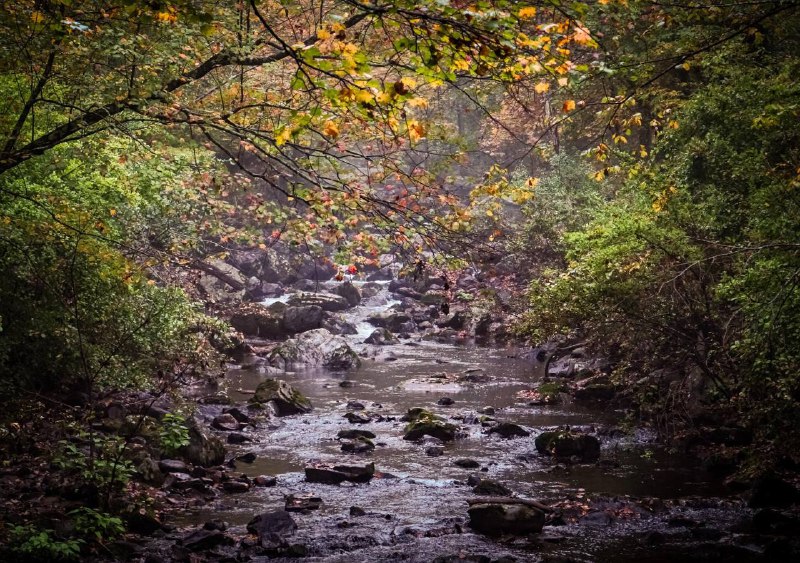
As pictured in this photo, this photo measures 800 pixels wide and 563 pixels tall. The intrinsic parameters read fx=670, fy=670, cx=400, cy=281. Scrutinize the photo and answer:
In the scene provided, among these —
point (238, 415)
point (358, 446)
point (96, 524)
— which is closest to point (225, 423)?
point (238, 415)

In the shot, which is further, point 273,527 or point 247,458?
point 247,458

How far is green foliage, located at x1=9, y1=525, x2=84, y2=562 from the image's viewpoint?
657 cm

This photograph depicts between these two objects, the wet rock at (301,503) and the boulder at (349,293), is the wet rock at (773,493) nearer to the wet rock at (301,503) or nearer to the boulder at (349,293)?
the wet rock at (301,503)

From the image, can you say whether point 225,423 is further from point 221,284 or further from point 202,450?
point 221,284

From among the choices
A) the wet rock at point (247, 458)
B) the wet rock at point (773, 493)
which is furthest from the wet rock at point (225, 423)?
the wet rock at point (773, 493)

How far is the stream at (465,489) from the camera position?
8.22 m

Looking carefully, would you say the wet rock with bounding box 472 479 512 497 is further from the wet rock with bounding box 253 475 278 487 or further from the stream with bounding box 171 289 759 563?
the wet rock with bounding box 253 475 278 487

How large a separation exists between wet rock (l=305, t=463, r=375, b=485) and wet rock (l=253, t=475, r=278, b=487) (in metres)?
0.55

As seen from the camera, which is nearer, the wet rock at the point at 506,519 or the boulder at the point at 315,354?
the wet rock at the point at 506,519

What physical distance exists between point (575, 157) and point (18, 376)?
2396 centimetres

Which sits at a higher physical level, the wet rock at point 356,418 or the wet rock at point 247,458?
the wet rock at point 356,418

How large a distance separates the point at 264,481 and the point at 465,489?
125 inches

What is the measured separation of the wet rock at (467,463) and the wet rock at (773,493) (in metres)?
4.24

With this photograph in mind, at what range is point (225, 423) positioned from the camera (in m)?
14.0
